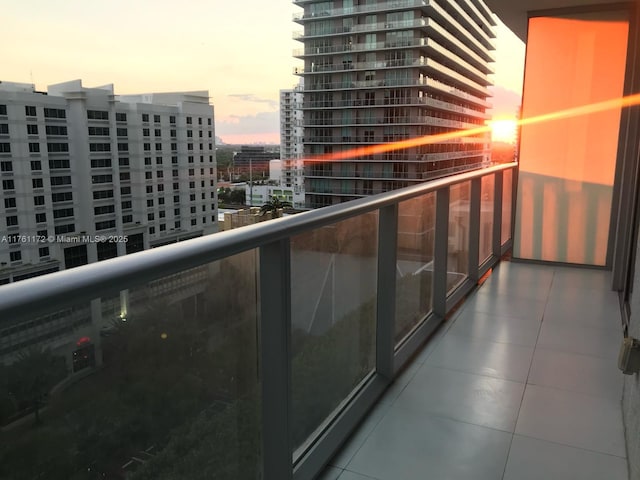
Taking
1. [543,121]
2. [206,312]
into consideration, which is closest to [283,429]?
[206,312]

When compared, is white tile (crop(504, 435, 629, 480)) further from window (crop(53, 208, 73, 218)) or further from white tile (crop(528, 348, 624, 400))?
window (crop(53, 208, 73, 218))

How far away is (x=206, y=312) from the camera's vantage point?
1172 mm

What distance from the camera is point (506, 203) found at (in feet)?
17.2

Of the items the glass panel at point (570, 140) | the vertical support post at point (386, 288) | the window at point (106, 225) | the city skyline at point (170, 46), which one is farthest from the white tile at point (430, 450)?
the city skyline at point (170, 46)

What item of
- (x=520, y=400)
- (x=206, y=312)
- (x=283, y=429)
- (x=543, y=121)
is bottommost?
(x=520, y=400)

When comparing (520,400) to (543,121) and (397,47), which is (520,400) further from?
(397,47)

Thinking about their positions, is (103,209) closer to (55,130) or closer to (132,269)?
(55,130)

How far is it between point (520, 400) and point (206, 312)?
5.88 feet

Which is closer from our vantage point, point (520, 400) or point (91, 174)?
point (520, 400)

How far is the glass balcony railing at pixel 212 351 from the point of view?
79 centimetres

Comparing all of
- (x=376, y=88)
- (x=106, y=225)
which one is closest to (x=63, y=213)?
(x=106, y=225)

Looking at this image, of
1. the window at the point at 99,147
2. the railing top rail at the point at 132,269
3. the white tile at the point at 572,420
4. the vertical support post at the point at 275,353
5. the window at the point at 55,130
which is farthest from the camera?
the window at the point at 99,147

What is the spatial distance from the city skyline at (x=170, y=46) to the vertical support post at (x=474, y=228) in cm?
691

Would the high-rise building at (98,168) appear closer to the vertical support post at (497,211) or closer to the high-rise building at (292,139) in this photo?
the high-rise building at (292,139)
